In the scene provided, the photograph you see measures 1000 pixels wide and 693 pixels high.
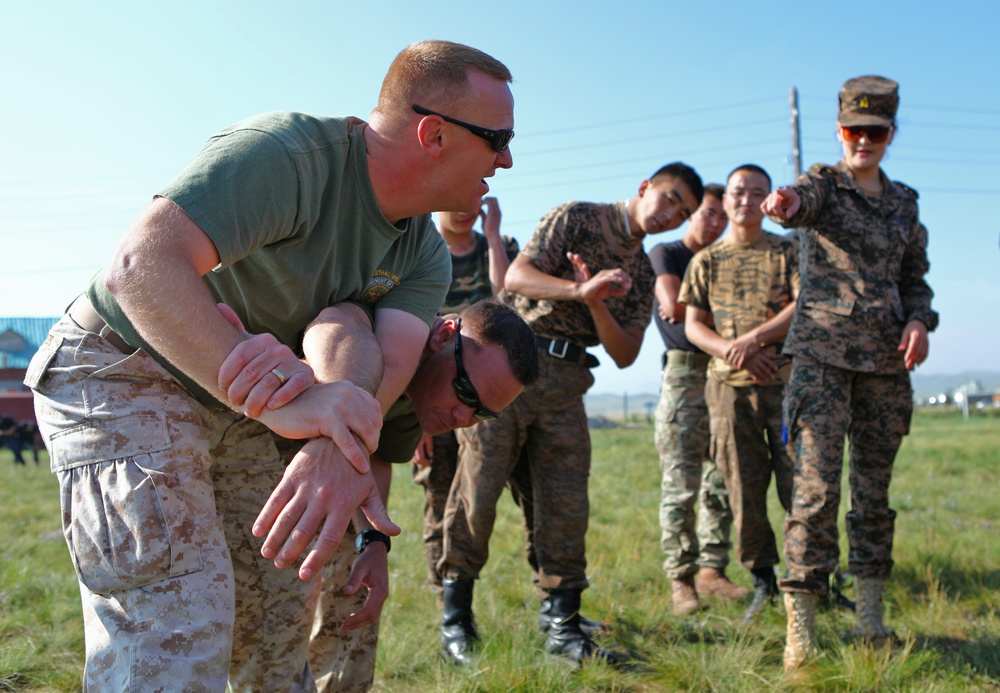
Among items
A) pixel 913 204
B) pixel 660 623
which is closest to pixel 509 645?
pixel 660 623

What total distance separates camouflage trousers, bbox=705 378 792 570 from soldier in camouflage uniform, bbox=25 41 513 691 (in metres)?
3.10

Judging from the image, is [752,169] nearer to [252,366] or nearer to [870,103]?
[870,103]

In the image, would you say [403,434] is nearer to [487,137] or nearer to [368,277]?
[368,277]

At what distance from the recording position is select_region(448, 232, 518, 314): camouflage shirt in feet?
16.7

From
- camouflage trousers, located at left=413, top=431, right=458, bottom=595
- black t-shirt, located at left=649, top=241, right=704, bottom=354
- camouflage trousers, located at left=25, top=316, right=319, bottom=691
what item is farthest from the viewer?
black t-shirt, located at left=649, top=241, right=704, bottom=354

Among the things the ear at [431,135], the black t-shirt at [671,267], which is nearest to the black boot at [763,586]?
the black t-shirt at [671,267]

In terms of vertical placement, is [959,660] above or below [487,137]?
below

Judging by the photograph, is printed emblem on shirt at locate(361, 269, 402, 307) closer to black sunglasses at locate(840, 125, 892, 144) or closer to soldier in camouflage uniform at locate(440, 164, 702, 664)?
soldier in camouflage uniform at locate(440, 164, 702, 664)

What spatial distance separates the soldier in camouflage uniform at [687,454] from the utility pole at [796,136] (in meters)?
21.2

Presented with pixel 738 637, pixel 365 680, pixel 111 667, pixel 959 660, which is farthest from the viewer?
pixel 738 637

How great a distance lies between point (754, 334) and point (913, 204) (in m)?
1.06

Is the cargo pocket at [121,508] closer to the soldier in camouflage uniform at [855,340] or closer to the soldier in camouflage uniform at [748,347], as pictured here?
the soldier in camouflage uniform at [855,340]

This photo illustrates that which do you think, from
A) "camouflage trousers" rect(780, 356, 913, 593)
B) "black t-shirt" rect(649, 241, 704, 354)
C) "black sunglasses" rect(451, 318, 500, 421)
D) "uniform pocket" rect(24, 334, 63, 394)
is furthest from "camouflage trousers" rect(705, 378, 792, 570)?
"uniform pocket" rect(24, 334, 63, 394)

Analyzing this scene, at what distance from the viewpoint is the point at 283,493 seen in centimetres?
172
